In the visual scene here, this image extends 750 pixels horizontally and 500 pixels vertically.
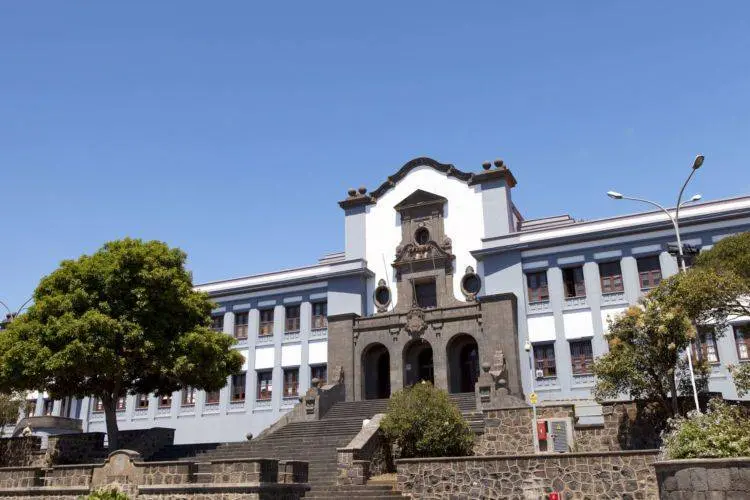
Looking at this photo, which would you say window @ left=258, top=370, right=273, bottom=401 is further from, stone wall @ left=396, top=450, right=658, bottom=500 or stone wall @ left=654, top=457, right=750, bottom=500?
stone wall @ left=654, top=457, right=750, bottom=500

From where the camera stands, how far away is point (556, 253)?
3341 centimetres

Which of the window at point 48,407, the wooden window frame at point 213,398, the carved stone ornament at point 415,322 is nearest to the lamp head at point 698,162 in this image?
the carved stone ornament at point 415,322

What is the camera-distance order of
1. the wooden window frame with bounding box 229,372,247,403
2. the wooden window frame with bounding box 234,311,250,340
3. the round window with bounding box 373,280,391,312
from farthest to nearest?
the wooden window frame with bounding box 234,311,250,340
the wooden window frame with bounding box 229,372,247,403
the round window with bounding box 373,280,391,312

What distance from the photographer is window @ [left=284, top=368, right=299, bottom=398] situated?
38250mm

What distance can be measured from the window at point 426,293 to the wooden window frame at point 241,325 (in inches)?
432

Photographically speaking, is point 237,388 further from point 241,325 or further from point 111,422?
point 111,422

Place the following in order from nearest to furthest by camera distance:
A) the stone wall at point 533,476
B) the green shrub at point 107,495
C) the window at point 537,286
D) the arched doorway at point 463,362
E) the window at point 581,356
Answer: the green shrub at point 107,495
the stone wall at point 533,476
the window at point 581,356
the window at point 537,286
the arched doorway at point 463,362

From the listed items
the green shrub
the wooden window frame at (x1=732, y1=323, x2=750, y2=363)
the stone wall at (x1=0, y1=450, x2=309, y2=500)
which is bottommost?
the green shrub

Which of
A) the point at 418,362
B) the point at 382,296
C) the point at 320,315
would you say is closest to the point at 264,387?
the point at 320,315

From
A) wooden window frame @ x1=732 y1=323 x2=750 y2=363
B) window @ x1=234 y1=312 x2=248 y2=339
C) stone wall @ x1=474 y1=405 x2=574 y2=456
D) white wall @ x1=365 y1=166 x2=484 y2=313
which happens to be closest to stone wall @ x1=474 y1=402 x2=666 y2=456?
stone wall @ x1=474 y1=405 x2=574 y2=456

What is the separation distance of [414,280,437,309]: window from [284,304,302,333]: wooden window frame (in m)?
7.29

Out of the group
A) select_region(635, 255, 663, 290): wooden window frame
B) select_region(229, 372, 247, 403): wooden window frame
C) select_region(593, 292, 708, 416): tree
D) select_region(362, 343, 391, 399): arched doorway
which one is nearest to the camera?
select_region(593, 292, 708, 416): tree

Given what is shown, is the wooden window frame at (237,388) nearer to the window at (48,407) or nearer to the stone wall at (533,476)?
the window at (48,407)

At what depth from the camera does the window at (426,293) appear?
121 feet
